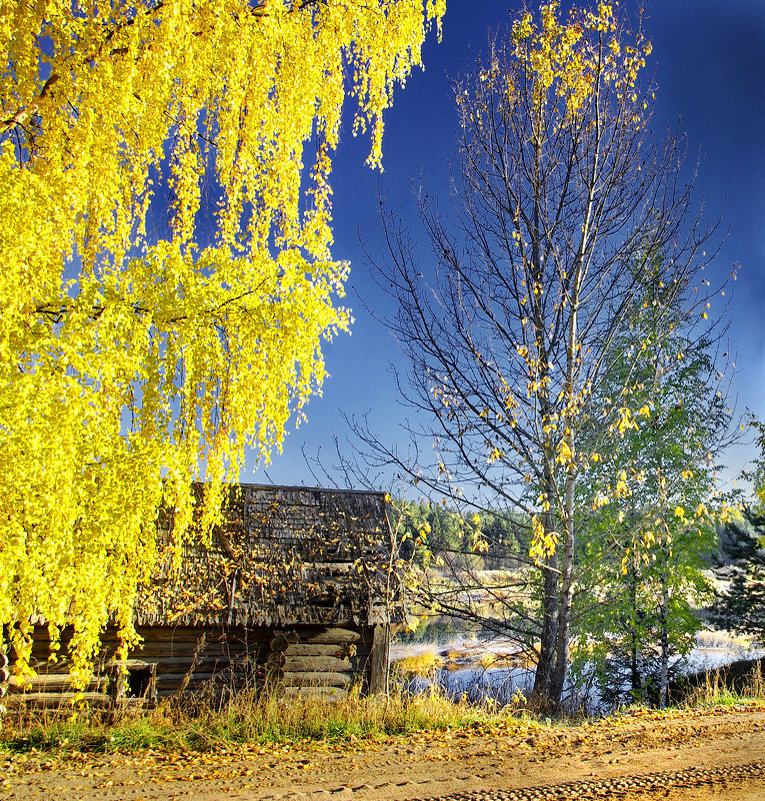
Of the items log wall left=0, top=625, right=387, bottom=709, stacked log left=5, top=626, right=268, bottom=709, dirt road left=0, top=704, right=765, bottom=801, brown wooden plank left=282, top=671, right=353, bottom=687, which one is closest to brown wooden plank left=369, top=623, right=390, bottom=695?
log wall left=0, top=625, right=387, bottom=709

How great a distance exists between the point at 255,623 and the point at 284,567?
4.12 ft

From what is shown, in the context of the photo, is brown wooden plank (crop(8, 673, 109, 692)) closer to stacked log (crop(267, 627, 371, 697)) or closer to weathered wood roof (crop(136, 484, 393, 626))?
weathered wood roof (crop(136, 484, 393, 626))

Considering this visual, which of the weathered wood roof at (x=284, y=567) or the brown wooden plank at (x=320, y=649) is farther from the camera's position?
the brown wooden plank at (x=320, y=649)

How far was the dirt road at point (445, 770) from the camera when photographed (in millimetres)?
5918

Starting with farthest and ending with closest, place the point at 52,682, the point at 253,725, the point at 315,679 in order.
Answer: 1. the point at 315,679
2. the point at 52,682
3. the point at 253,725

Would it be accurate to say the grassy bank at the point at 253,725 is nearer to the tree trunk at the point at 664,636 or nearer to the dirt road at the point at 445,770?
the dirt road at the point at 445,770

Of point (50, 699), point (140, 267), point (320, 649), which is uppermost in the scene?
point (140, 267)

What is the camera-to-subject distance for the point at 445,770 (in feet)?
21.2

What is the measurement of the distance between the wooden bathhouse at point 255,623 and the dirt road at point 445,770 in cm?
296

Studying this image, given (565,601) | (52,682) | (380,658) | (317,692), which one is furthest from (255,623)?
(565,601)

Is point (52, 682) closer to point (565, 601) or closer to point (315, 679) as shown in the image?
point (315, 679)

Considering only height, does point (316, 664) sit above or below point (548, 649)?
below

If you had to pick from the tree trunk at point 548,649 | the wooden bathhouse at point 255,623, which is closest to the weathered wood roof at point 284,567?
the wooden bathhouse at point 255,623

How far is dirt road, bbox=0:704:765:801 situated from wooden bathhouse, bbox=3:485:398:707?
296 cm
